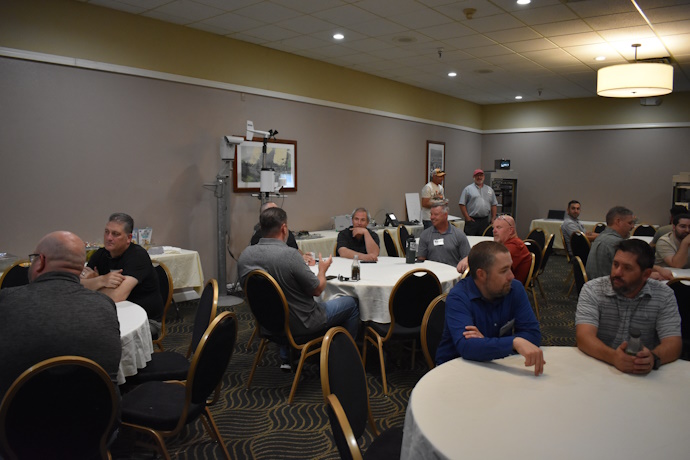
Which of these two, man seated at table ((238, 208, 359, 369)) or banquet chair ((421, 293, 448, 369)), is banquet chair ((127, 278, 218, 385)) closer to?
man seated at table ((238, 208, 359, 369))

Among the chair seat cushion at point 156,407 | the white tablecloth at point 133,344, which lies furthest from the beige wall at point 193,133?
the chair seat cushion at point 156,407

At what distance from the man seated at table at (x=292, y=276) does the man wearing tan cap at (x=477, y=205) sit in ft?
20.6

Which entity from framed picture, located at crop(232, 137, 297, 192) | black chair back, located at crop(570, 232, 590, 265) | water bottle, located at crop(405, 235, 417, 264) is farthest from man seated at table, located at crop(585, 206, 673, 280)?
framed picture, located at crop(232, 137, 297, 192)

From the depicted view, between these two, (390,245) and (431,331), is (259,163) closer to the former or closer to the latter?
(390,245)

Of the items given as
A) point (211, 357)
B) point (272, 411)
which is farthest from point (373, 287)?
point (211, 357)

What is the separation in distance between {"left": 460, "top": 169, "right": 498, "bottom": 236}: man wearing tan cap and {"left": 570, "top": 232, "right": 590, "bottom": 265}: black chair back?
3.07 metres

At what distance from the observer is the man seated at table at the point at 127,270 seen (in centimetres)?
323

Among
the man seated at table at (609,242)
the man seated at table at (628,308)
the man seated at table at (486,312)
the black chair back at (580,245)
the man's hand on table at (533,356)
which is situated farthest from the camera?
the black chair back at (580,245)

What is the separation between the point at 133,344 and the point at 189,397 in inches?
21.6

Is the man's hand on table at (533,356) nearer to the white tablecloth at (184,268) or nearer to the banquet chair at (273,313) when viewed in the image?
the banquet chair at (273,313)

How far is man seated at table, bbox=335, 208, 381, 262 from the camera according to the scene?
4980 millimetres

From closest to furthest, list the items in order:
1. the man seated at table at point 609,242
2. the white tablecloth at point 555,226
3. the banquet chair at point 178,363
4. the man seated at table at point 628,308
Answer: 1. the man seated at table at point 628,308
2. the banquet chair at point 178,363
3. the man seated at table at point 609,242
4. the white tablecloth at point 555,226

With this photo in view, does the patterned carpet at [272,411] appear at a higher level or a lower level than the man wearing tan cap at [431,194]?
lower

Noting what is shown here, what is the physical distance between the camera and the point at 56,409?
1.81 m
